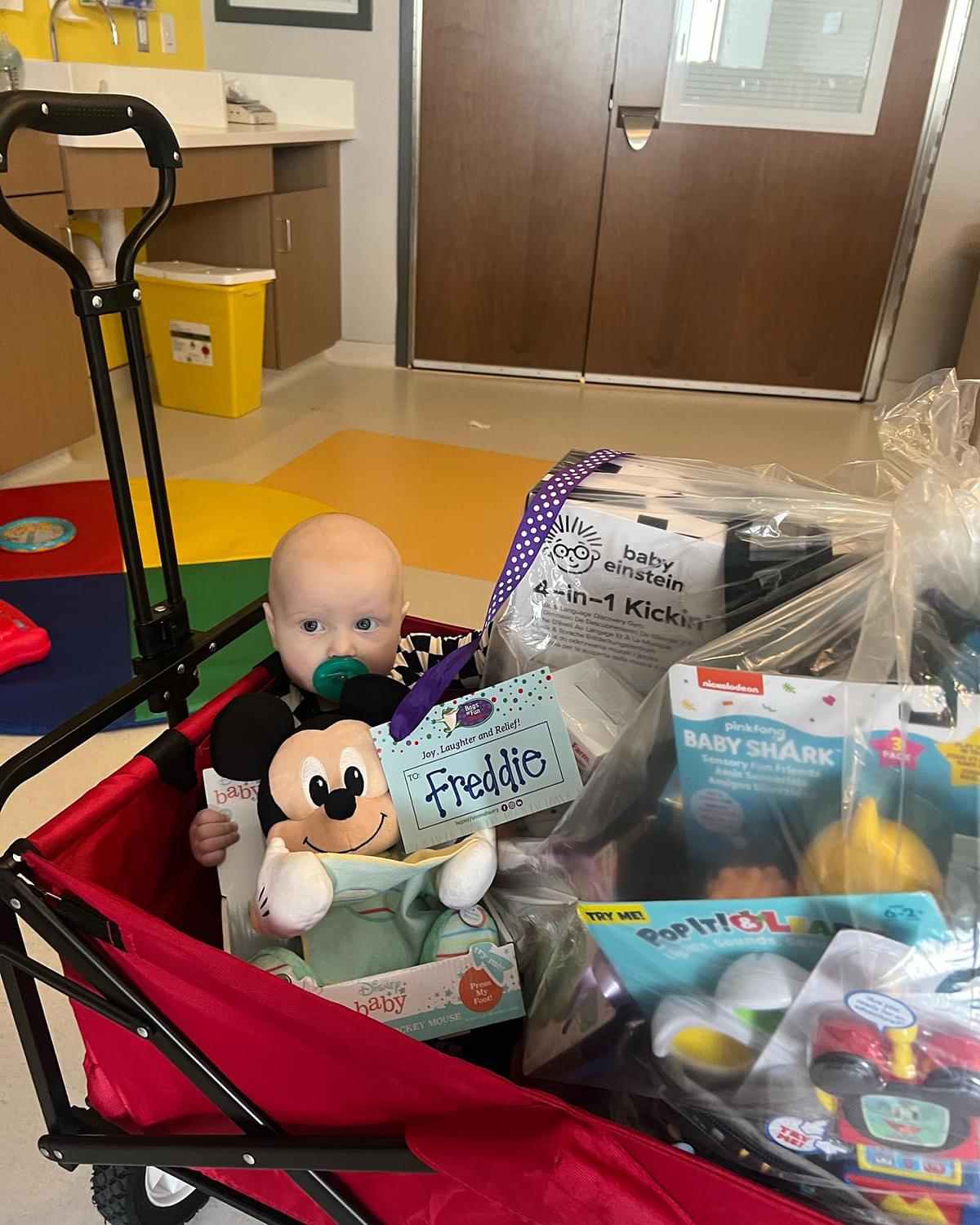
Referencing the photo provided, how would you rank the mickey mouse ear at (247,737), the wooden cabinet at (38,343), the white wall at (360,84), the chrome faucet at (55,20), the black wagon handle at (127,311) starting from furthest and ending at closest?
the white wall at (360,84) → the chrome faucet at (55,20) → the wooden cabinet at (38,343) → the mickey mouse ear at (247,737) → the black wagon handle at (127,311)

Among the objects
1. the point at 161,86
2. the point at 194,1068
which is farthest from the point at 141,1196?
the point at 161,86

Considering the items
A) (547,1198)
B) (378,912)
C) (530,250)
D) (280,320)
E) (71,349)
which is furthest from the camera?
(530,250)

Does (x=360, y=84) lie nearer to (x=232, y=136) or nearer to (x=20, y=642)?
(x=232, y=136)

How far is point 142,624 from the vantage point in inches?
28.6

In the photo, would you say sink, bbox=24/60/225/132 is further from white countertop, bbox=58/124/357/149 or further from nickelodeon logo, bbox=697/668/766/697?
nickelodeon logo, bbox=697/668/766/697

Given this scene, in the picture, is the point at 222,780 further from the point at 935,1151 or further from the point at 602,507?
the point at 935,1151

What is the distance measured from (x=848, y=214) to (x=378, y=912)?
3.07 m

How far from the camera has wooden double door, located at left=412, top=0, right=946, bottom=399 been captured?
2.90 m

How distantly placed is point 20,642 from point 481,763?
1.07 metres

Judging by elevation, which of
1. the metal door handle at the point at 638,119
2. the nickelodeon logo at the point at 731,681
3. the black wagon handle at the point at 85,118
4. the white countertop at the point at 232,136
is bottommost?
the nickelodeon logo at the point at 731,681

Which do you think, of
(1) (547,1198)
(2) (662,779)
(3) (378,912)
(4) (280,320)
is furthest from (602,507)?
(4) (280,320)

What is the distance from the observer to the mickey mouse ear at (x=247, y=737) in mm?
727

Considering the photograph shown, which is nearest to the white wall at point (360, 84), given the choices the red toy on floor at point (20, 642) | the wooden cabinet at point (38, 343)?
the wooden cabinet at point (38, 343)

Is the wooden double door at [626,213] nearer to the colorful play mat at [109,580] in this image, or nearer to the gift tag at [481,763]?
the colorful play mat at [109,580]
